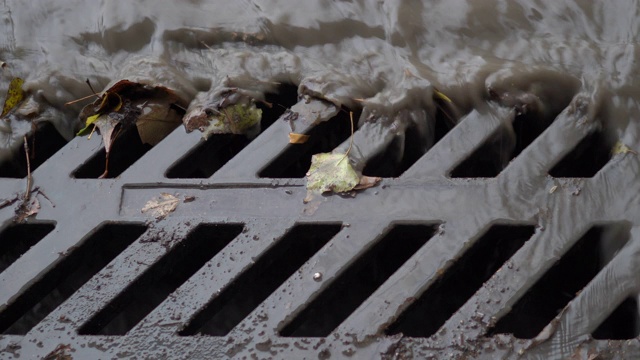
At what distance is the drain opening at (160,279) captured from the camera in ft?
5.97

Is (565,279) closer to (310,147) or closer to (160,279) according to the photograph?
(310,147)

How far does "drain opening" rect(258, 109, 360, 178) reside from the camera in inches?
77.2

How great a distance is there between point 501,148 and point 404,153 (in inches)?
10.1

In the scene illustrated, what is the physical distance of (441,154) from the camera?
1861 mm

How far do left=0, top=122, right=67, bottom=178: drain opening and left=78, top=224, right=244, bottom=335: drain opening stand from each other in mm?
515

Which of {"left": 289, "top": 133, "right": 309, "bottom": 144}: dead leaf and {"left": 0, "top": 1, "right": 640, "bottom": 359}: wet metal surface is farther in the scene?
{"left": 289, "top": 133, "right": 309, "bottom": 144}: dead leaf

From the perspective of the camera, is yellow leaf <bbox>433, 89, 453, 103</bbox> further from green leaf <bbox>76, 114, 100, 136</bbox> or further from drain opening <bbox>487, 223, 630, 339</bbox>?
green leaf <bbox>76, 114, 100, 136</bbox>

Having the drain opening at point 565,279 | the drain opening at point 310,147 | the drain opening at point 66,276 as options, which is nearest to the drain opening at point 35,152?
the drain opening at point 66,276

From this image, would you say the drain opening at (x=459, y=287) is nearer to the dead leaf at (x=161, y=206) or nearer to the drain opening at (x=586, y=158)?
the drain opening at (x=586, y=158)

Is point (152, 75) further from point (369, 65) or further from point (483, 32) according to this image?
point (483, 32)

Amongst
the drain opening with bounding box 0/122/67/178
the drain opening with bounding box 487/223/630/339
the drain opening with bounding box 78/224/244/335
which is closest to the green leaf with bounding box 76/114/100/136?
the drain opening with bounding box 0/122/67/178

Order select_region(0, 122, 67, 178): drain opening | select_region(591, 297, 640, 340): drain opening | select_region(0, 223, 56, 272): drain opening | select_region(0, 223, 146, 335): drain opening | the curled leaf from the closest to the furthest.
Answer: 1. select_region(591, 297, 640, 340): drain opening
2. the curled leaf
3. select_region(0, 223, 146, 335): drain opening
4. select_region(0, 223, 56, 272): drain opening
5. select_region(0, 122, 67, 178): drain opening

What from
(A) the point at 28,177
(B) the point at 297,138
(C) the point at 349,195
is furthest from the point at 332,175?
(A) the point at 28,177

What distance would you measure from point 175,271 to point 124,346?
1.16 feet
